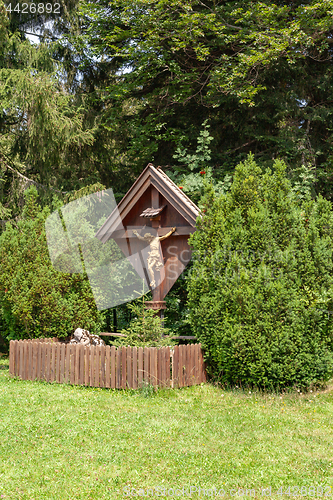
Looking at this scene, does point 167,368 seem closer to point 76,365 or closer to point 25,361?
point 76,365

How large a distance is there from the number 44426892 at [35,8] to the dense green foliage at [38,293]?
9.03 m

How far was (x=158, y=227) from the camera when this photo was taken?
9.08m

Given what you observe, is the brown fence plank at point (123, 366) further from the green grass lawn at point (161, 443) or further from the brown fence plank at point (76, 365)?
the brown fence plank at point (76, 365)

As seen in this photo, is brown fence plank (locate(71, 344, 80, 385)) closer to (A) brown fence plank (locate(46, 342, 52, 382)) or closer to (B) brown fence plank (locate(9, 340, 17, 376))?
(A) brown fence plank (locate(46, 342, 52, 382))

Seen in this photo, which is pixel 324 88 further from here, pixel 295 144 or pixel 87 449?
pixel 87 449

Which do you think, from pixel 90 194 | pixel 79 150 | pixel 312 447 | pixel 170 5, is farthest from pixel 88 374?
pixel 170 5

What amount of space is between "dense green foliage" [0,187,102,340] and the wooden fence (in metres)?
0.94

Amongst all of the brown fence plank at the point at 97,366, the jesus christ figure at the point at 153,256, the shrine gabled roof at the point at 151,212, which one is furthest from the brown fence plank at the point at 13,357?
the shrine gabled roof at the point at 151,212

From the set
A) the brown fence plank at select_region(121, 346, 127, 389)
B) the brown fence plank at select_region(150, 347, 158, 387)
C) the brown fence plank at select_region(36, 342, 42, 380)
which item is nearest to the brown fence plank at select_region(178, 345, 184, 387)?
the brown fence plank at select_region(150, 347, 158, 387)

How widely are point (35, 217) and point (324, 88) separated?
9525 mm

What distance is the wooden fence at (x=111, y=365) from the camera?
779 centimetres

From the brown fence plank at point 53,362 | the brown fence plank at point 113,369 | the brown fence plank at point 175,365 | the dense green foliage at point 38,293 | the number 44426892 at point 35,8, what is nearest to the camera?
the brown fence plank at point 175,365

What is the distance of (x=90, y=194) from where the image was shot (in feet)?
46.0

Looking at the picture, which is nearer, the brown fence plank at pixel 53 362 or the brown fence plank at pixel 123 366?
the brown fence plank at pixel 123 366
